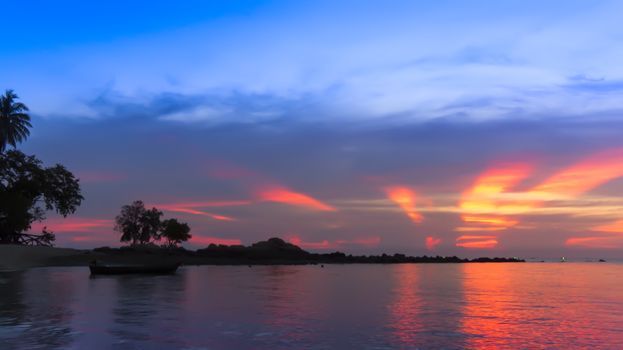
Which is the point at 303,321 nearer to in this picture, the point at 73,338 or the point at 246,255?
the point at 73,338

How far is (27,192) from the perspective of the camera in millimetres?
95000

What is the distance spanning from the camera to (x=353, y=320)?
28.8 meters

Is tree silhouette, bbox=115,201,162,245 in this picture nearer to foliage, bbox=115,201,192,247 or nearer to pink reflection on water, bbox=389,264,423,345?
foliage, bbox=115,201,192,247

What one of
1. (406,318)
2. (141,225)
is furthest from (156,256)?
(406,318)

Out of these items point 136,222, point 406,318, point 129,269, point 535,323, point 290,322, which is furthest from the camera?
point 136,222

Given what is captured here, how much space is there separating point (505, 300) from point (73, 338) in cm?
3429

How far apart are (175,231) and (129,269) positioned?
207 ft

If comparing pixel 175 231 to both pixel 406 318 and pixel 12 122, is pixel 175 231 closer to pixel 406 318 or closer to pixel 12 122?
pixel 12 122

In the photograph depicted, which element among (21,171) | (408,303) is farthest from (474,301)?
(21,171)

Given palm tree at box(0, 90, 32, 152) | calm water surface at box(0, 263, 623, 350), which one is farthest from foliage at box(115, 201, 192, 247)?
calm water surface at box(0, 263, 623, 350)

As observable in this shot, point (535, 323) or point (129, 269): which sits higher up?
point (129, 269)

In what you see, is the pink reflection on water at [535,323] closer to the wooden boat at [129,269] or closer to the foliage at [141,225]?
the wooden boat at [129,269]

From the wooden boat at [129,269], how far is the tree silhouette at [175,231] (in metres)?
56.8

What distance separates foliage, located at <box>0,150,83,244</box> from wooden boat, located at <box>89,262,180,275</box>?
18185 millimetres
